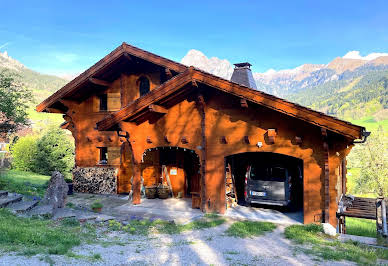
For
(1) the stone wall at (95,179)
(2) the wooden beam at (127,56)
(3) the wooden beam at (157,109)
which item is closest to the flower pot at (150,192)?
(1) the stone wall at (95,179)

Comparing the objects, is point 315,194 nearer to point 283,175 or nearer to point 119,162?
point 283,175

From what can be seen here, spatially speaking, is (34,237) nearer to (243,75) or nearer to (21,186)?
(21,186)

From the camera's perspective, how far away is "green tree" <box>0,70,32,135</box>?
13.4 metres

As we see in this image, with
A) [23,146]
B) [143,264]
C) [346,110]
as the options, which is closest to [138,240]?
[143,264]

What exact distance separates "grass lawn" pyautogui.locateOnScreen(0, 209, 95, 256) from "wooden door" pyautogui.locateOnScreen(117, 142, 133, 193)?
21.1 ft

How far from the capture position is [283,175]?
1093cm

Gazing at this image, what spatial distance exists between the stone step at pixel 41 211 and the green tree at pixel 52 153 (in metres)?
19.3

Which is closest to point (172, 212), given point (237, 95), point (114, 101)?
point (237, 95)

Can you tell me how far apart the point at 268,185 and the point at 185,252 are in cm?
512

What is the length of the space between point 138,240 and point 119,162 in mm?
7596

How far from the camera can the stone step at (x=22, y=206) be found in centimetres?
940

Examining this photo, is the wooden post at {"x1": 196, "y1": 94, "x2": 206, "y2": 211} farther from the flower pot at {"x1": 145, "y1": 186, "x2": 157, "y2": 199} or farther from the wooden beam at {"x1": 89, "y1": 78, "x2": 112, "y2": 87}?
the wooden beam at {"x1": 89, "y1": 78, "x2": 112, "y2": 87}

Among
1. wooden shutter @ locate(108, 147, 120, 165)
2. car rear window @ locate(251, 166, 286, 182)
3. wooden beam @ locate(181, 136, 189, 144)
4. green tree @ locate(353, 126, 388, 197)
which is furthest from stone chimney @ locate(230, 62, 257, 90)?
green tree @ locate(353, 126, 388, 197)

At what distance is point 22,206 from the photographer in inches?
389
